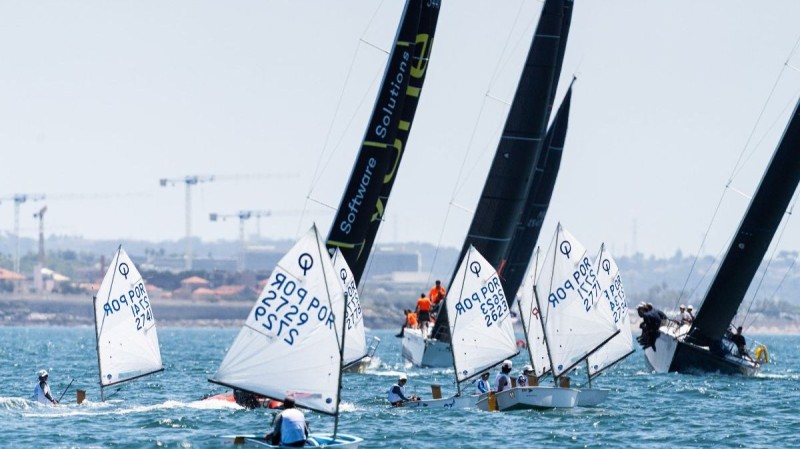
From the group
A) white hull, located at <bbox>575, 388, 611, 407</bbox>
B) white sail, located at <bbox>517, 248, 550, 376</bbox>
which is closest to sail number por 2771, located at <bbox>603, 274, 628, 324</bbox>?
white sail, located at <bbox>517, 248, 550, 376</bbox>

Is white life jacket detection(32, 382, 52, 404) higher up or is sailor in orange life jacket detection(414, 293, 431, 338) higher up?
sailor in orange life jacket detection(414, 293, 431, 338)

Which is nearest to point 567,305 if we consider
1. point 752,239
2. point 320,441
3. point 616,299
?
point 616,299

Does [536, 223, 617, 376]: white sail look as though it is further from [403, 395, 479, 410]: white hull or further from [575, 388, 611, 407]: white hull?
[403, 395, 479, 410]: white hull

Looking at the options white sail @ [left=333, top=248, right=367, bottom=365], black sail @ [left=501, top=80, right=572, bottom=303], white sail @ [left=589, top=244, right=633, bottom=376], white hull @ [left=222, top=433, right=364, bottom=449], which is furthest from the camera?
black sail @ [left=501, top=80, right=572, bottom=303]

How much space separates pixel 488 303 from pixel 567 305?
2467mm

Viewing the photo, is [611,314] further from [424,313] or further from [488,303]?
[424,313]

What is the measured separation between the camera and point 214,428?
35406mm

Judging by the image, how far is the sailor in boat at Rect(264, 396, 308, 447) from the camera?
29.4 metres

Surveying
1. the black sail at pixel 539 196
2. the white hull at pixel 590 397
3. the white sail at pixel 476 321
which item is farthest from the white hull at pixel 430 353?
the white hull at pixel 590 397

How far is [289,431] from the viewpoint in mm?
29359

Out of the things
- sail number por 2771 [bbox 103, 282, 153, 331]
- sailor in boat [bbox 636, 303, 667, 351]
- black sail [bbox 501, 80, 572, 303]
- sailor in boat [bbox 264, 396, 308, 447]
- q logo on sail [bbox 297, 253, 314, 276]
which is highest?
black sail [bbox 501, 80, 572, 303]

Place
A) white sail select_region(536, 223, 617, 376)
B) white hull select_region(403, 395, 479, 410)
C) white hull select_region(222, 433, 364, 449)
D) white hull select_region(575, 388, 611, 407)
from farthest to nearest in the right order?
1. white sail select_region(536, 223, 617, 376)
2. white hull select_region(575, 388, 611, 407)
3. white hull select_region(403, 395, 479, 410)
4. white hull select_region(222, 433, 364, 449)

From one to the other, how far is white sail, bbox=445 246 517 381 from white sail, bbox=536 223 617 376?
4.72 ft

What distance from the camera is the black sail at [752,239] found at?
2068 inches
